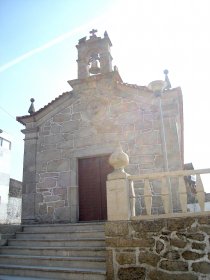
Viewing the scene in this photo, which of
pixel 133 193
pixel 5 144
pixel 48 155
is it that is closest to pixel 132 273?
pixel 133 193

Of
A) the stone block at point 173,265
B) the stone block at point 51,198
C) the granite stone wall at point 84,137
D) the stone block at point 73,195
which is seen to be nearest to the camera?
the stone block at point 173,265

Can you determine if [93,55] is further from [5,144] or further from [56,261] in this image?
[5,144]

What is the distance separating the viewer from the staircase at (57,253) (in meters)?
4.95

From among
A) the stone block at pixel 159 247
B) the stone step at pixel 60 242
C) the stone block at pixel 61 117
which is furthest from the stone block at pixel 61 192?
the stone block at pixel 159 247

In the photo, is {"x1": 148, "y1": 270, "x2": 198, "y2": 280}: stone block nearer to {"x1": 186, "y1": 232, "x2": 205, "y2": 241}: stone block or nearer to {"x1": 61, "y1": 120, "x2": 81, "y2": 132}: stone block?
{"x1": 186, "y1": 232, "x2": 205, "y2": 241}: stone block

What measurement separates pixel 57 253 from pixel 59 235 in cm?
79

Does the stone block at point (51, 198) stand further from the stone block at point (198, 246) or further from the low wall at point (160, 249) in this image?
the stone block at point (198, 246)

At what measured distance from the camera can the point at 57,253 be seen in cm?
565

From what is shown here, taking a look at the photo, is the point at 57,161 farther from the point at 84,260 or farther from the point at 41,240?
the point at 84,260

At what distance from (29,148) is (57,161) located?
4.05 ft

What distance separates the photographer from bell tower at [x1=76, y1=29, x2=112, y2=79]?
8.98 m

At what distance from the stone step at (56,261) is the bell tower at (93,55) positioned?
614cm

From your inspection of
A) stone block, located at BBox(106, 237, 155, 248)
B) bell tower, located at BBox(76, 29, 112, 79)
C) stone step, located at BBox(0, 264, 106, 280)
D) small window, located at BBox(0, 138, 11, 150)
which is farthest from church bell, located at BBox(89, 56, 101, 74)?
small window, located at BBox(0, 138, 11, 150)

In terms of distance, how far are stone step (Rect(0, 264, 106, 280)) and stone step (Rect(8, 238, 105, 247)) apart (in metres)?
0.85
